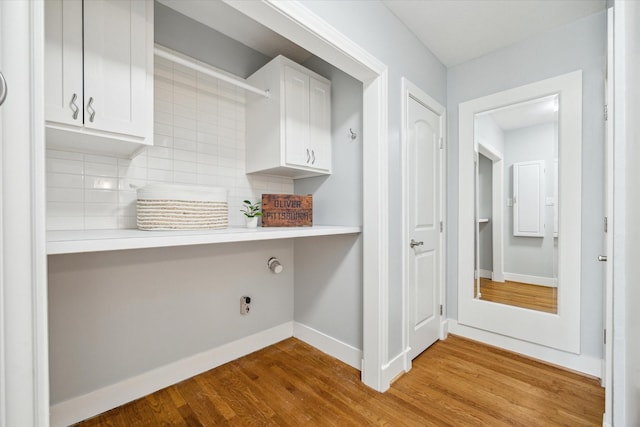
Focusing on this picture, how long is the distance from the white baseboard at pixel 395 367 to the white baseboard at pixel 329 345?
0.79ft

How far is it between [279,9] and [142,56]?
699 mm

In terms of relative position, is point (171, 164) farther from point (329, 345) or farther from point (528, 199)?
point (528, 199)

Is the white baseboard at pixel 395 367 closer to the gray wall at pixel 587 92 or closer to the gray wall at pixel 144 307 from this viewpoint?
the gray wall at pixel 144 307

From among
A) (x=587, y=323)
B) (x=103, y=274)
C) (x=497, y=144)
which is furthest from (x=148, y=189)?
(x=587, y=323)

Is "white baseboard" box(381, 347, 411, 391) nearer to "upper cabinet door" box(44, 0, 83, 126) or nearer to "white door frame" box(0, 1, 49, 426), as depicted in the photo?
"white door frame" box(0, 1, 49, 426)

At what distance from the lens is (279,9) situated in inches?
47.3

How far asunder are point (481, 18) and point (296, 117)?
4.89 feet

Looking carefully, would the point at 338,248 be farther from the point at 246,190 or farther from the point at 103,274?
the point at 103,274

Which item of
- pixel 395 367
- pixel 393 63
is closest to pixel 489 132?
pixel 393 63

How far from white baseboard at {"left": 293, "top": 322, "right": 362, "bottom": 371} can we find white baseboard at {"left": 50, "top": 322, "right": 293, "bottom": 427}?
22 cm

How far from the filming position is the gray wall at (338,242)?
2.02 metres

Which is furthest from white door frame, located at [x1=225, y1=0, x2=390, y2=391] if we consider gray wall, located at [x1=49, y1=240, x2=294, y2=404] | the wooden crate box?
gray wall, located at [x1=49, y1=240, x2=294, y2=404]

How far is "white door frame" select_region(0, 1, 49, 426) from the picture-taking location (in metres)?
0.60

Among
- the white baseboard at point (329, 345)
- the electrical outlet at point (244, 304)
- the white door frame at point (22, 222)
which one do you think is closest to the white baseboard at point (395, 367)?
the white baseboard at point (329, 345)
